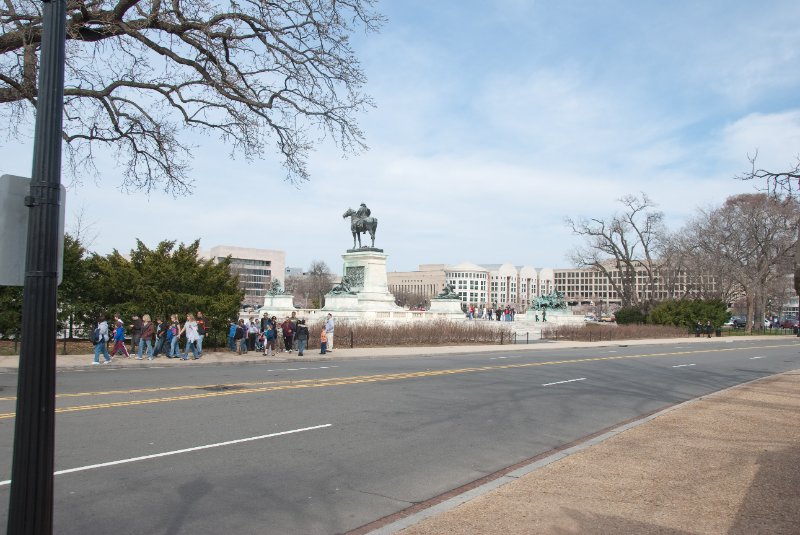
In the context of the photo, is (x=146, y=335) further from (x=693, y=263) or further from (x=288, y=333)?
(x=693, y=263)

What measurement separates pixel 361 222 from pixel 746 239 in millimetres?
38630

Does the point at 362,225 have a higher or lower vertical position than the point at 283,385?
higher

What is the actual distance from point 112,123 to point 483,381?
13.3 meters

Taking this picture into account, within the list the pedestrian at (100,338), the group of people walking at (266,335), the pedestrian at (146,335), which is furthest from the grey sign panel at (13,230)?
the group of people walking at (266,335)

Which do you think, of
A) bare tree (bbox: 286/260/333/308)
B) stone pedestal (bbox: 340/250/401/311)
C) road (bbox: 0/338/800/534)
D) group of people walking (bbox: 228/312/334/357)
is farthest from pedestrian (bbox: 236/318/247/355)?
bare tree (bbox: 286/260/333/308)

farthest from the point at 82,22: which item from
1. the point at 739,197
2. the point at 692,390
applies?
the point at 739,197

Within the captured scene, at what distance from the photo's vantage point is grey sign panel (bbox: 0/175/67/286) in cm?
376

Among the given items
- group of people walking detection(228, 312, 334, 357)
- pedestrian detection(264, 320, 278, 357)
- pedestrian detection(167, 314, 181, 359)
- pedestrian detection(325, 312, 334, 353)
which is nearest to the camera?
pedestrian detection(167, 314, 181, 359)

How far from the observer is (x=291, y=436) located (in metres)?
9.41

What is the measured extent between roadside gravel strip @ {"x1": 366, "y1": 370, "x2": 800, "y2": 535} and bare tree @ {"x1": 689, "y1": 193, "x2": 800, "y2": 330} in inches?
2277

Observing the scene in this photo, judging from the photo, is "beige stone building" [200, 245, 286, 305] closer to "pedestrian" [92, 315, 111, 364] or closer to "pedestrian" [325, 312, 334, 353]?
"pedestrian" [325, 312, 334, 353]

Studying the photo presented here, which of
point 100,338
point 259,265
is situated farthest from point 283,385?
point 259,265

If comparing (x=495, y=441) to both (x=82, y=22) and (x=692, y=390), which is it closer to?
(x=692, y=390)

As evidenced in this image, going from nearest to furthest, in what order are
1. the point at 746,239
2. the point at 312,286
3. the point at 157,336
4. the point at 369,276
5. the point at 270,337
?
the point at 157,336, the point at 270,337, the point at 369,276, the point at 746,239, the point at 312,286
